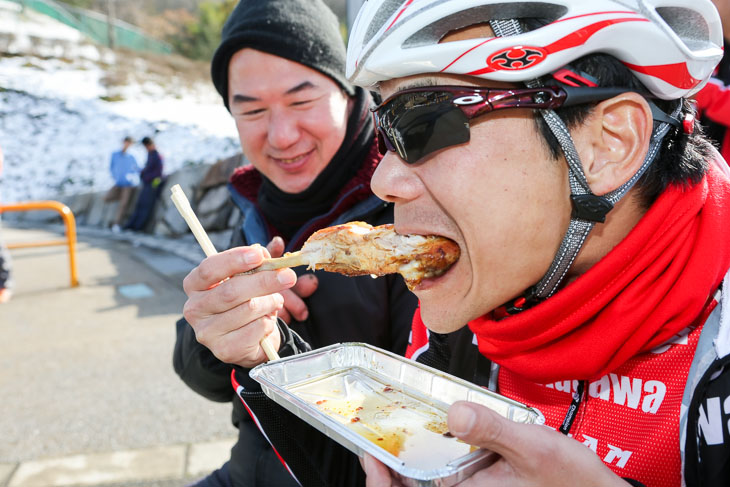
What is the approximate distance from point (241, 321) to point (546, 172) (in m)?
1.13

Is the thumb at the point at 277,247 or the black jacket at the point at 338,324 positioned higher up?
the thumb at the point at 277,247

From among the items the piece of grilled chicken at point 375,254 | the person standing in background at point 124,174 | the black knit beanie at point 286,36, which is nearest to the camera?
the piece of grilled chicken at point 375,254

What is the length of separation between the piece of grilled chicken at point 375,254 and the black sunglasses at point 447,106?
0.79 ft

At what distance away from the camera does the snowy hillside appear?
21234mm

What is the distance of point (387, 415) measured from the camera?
5.40 feet

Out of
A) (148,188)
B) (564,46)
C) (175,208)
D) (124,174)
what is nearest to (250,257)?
(564,46)

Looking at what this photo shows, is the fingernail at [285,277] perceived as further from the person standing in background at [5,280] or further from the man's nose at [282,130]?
the person standing in background at [5,280]

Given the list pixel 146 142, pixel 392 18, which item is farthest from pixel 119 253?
pixel 392 18

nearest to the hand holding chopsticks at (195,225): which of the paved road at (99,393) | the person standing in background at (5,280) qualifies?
the paved road at (99,393)

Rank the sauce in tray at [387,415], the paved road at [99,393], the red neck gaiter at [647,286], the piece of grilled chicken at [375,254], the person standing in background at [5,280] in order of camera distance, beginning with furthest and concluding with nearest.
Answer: the person standing in background at [5,280] < the paved road at [99,393] < the piece of grilled chicken at [375,254] < the red neck gaiter at [647,286] < the sauce in tray at [387,415]

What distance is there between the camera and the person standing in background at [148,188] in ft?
51.3

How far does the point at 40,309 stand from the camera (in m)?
8.52

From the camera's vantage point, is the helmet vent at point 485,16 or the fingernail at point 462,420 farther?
the helmet vent at point 485,16

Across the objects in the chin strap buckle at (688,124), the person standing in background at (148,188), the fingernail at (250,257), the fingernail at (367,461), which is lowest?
the person standing in background at (148,188)
